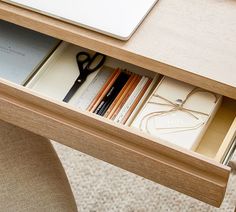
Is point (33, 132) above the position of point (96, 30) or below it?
below

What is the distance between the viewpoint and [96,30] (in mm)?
675

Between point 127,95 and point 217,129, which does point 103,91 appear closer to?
point 127,95

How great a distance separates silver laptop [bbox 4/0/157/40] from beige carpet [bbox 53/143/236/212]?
22.4 inches

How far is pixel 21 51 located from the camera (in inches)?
31.7

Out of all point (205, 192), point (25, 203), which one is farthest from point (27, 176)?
point (205, 192)

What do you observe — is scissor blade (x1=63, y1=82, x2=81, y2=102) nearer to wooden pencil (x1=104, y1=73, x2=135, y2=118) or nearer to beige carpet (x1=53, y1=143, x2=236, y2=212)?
wooden pencil (x1=104, y1=73, x2=135, y2=118)

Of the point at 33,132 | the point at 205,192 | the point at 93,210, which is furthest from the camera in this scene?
the point at 93,210

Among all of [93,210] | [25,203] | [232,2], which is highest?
[232,2]

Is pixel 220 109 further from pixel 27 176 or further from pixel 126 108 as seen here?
pixel 27 176

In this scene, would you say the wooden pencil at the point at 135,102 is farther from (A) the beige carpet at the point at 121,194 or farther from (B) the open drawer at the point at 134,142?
(A) the beige carpet at the point at 121,194

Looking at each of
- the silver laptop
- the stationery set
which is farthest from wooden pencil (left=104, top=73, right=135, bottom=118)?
the silver laptop

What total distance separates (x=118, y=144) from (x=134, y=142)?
2cm

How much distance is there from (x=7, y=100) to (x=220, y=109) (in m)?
0.29

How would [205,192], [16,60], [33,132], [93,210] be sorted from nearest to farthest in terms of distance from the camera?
[205,192]
[33,132]
[16,60]
[93,210]
